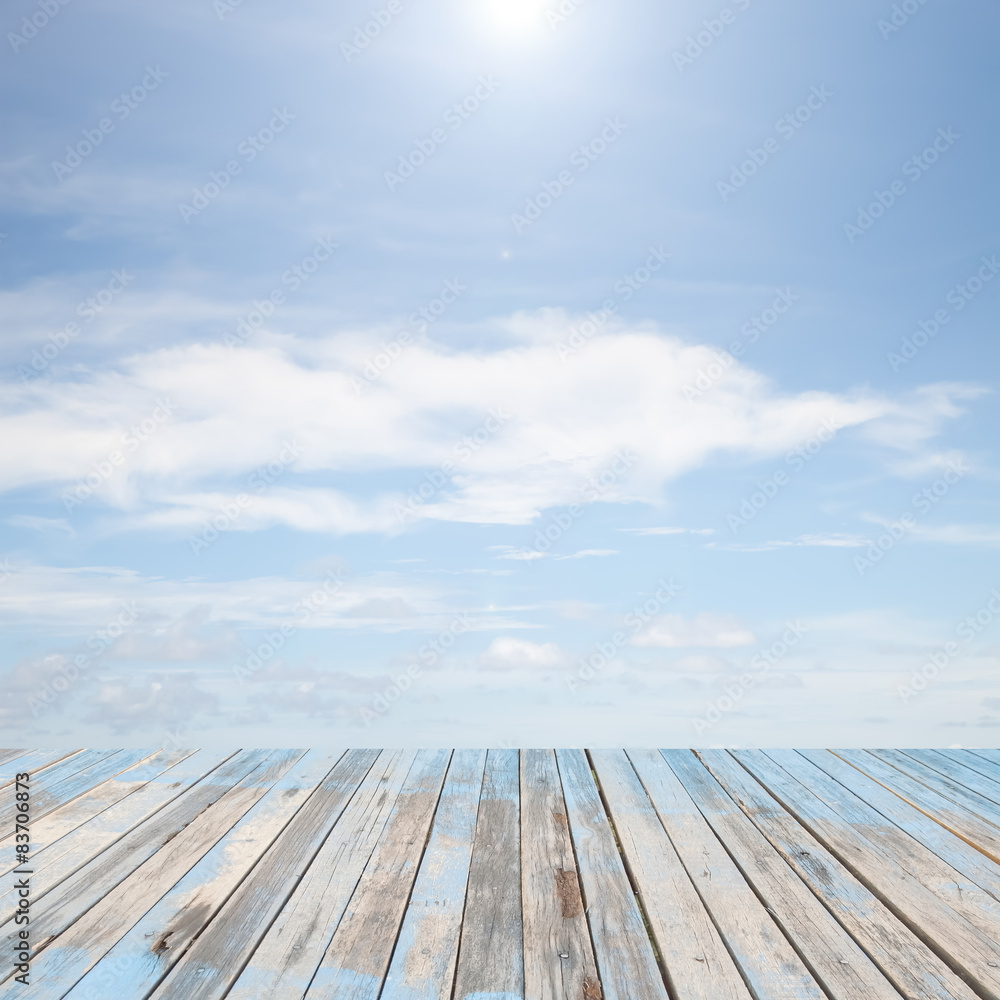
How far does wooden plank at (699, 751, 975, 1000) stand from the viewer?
1.66 m

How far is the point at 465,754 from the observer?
3389 mm

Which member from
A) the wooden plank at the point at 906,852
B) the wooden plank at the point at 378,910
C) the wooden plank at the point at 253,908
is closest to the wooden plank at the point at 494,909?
the wooden plank at the point at 378,910

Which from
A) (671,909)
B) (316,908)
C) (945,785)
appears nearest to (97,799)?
(316,908)

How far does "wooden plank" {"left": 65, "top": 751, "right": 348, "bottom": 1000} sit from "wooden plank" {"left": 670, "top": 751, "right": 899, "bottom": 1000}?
49.1 inches

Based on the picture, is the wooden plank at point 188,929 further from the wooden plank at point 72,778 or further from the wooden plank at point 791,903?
the wooden plank at point 791,903

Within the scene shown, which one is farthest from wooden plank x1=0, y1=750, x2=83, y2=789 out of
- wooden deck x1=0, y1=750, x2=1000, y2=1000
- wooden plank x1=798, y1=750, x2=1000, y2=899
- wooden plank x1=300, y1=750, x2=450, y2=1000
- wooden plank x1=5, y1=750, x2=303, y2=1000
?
wooden plank x1=798, y1=750, x2=1000, y2=899

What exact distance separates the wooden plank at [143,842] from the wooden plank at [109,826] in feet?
0.11

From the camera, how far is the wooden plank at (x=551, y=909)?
1.61 m

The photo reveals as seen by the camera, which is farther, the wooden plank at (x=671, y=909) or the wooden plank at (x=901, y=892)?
the wooden plank at (x=901, y=892)

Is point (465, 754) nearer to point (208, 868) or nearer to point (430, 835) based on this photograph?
point (430, 835)

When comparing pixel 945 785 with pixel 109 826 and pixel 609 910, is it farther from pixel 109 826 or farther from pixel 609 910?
pixel 109 826

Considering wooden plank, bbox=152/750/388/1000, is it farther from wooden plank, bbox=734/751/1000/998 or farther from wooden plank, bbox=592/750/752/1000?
wooden plank, bbox=734/751/1000/998

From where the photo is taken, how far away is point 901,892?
2.11 metres

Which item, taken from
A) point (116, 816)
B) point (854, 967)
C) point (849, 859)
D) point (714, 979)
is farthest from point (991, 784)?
point (116, 816)
